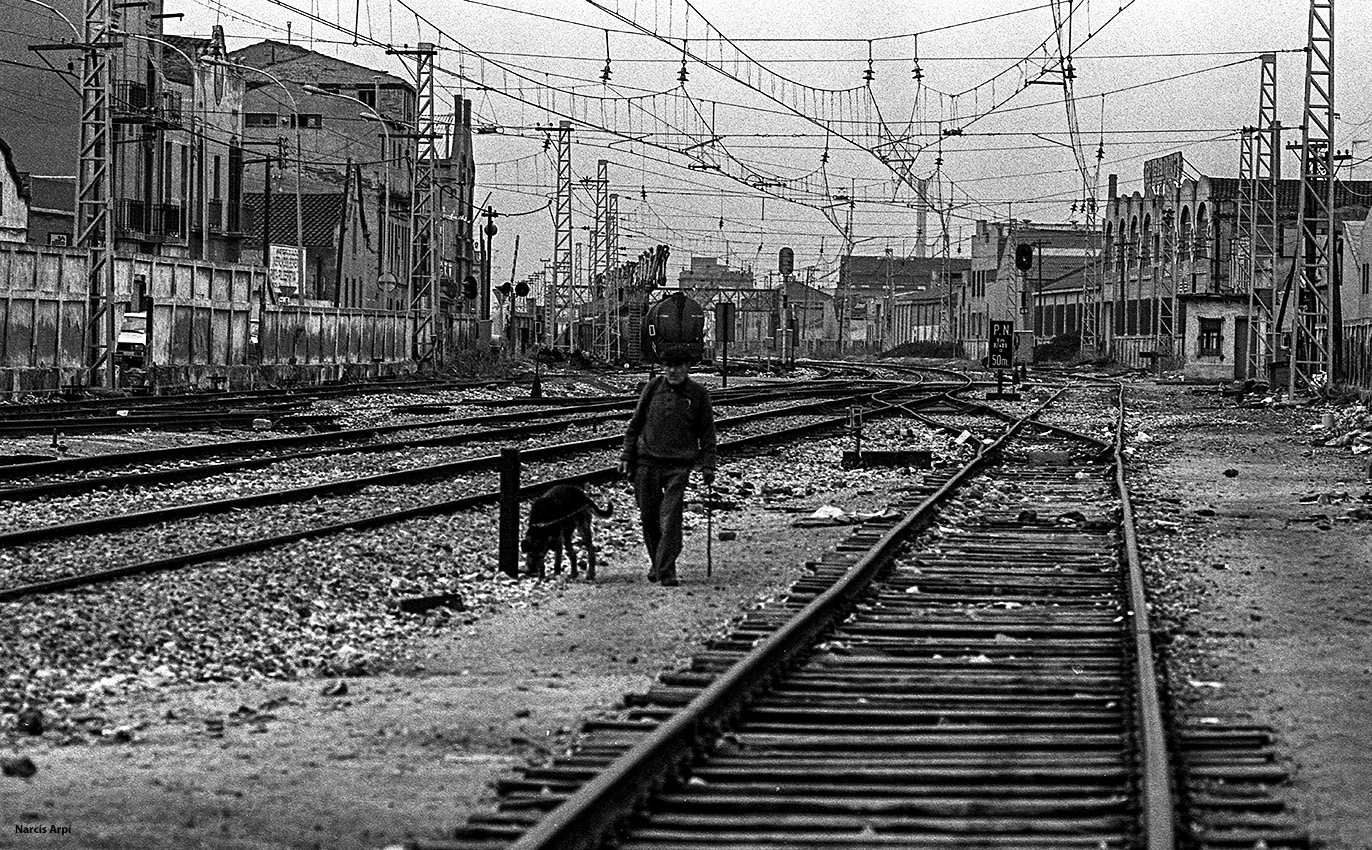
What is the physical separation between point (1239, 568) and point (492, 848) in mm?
10577

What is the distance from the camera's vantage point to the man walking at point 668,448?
14.0m

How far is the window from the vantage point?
83213 millimetres

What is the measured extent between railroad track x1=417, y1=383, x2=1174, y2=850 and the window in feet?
236

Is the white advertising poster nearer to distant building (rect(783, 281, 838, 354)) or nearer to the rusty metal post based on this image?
the rusty metal post

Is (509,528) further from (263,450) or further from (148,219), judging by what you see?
(148,219)

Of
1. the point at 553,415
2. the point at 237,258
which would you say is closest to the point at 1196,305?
the point at 237,258

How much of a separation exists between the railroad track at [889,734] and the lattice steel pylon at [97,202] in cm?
2953

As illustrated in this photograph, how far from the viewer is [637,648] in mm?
11156

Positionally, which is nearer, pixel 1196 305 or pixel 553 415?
pixel 553 415

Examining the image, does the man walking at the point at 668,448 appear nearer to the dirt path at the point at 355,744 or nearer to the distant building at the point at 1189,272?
the dirt path at the point at 355,744

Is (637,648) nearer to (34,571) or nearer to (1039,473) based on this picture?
(34,571)

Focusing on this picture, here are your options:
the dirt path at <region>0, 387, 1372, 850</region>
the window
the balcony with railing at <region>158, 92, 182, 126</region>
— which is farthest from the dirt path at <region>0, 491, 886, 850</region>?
the window

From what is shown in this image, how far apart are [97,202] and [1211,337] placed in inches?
2165

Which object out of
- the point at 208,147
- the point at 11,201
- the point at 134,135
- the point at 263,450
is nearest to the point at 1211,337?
the point at 208,147
